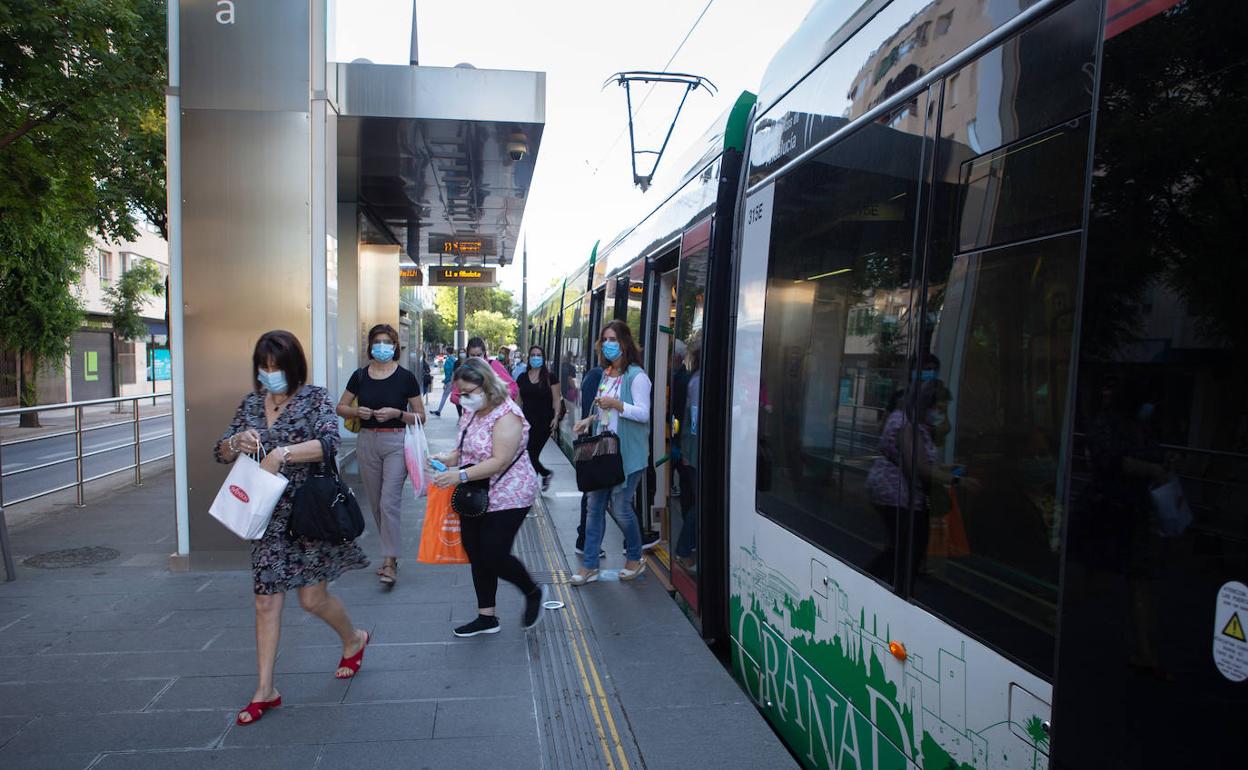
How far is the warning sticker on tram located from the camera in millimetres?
1438

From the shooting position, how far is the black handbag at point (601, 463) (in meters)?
6.13

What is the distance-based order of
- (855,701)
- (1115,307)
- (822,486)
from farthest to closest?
(822,486) < (855,701) < (1115,307)

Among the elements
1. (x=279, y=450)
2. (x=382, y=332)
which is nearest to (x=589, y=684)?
(x=279, y=450)

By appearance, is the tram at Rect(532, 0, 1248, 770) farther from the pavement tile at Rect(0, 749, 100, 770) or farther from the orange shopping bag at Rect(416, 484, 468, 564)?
the pavement tile at Rect(0, 749, 100, 770)

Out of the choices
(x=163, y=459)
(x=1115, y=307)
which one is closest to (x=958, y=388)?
(x=1115, y=307)

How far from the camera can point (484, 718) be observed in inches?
164

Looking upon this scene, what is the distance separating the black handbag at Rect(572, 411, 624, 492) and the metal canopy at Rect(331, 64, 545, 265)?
160 inches

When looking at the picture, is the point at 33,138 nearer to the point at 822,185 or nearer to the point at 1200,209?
the point at 822,185

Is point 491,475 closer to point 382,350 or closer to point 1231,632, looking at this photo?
point 382,350

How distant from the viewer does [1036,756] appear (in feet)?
6.55

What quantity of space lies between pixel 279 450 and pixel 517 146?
254 inches

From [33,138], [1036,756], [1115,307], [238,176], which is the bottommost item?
[1036,756]

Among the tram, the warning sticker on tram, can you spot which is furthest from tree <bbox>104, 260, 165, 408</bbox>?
the warning sticker on tram

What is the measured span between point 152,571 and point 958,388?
6.60 metres
